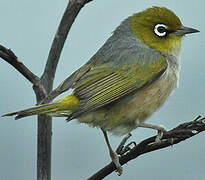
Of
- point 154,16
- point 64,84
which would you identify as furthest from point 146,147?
point 154,16

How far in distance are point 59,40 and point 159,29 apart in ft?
3.41

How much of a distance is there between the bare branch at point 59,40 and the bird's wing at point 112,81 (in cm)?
35

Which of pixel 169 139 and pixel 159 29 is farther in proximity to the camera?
pixel 159 29

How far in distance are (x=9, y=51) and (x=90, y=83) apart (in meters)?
0.68

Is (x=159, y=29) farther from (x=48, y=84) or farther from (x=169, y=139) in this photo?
→ (x=169, y=139)

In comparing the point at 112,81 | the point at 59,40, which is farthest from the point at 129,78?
the point at 59,40

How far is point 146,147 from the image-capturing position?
1581 mm

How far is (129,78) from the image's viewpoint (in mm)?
2432

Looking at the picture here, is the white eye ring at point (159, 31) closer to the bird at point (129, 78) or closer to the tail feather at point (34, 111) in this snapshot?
the bird at point (129, 78)

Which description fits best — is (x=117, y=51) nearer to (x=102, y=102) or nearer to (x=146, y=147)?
(x=102, y=102)

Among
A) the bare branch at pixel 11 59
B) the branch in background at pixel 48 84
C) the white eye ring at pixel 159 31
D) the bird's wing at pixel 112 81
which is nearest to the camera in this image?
the branch in background at pixel 48 84

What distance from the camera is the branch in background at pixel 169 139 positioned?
1399 millimetres

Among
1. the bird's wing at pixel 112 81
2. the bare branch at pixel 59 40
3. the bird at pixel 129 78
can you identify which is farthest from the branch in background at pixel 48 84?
the bird's wing at pixel 112 81

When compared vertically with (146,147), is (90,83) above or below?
above
